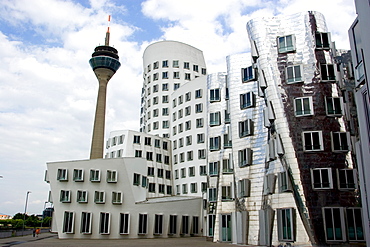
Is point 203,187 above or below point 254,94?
below

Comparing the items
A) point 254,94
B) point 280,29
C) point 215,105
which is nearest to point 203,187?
point 215,105

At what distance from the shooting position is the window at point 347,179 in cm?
2416

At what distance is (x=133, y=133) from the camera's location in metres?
61.4

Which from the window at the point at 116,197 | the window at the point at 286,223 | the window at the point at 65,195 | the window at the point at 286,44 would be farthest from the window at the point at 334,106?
the window at the point at 65,195

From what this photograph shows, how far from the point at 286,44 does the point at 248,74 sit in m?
4.93

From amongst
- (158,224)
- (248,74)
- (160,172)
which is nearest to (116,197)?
(158,224)

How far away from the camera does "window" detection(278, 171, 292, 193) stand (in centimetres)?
2483

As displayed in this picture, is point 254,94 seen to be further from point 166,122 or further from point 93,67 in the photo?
point 93,67

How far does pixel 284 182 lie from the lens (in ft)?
82.6

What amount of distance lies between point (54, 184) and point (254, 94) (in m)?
27.3

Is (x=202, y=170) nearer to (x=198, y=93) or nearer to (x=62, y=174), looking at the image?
(x=198, y=93)

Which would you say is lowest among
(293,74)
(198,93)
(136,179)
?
(136,179)

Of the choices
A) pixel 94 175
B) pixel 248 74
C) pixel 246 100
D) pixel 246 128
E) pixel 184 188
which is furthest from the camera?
pixel 184 188

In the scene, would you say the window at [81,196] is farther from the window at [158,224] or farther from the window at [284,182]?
the window at [284,182]
